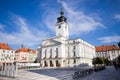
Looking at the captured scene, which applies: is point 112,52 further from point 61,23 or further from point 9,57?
point 9,57

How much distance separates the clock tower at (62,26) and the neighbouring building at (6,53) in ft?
87.7

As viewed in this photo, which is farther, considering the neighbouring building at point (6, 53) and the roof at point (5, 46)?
the roof at point (5, 46)

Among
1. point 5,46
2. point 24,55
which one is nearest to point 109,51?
point 24,55

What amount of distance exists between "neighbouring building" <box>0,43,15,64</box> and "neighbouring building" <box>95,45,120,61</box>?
55275mm

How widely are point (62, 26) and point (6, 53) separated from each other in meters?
32.2

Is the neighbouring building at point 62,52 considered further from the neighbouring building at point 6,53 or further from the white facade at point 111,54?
the white facade at point 111,54

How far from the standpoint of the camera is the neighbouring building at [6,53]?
5826cm

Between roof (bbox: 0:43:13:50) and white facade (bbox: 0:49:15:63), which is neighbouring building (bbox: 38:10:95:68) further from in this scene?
roof (bbox: 0:43:13:50)

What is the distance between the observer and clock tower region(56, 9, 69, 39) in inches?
2653

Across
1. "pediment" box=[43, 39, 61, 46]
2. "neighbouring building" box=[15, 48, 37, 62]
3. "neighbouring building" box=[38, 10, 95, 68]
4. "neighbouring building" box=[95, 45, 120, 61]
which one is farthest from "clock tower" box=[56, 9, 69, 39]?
"neighbouring building" box=[95, 45, 120, 61]

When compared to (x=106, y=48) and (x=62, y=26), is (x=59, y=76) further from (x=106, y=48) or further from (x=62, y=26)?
(x=106, y=48)

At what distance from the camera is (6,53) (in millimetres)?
60344

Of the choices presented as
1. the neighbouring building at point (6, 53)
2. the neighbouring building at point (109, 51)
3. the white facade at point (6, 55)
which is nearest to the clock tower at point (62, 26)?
the neighbouring building at point (6, 53)

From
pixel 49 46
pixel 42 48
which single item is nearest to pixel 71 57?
pixel 49 46
